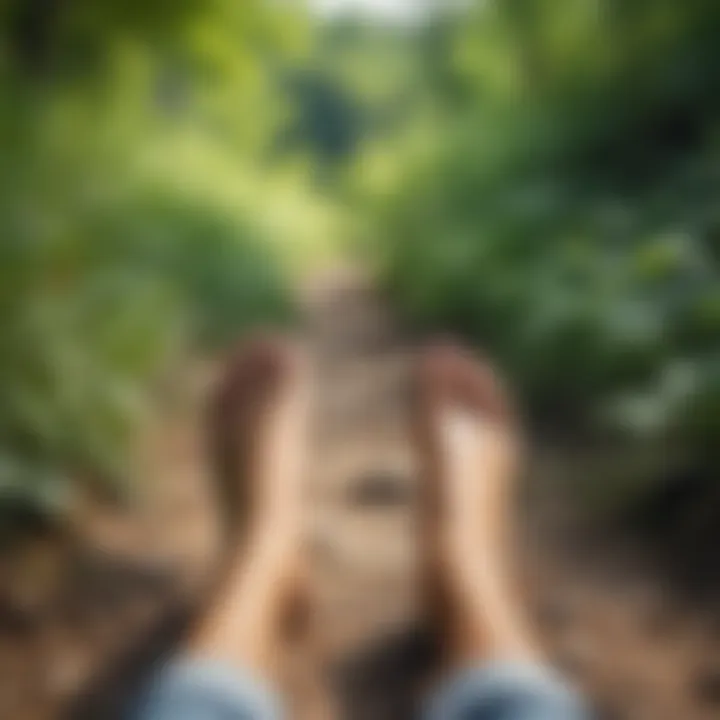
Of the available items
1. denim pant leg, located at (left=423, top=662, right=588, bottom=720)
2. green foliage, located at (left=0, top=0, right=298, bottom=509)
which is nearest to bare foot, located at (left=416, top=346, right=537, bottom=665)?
denim pant leg, located at (left=423, top=662, right=588, bottom=720)

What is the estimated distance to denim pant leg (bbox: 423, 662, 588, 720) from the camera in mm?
488

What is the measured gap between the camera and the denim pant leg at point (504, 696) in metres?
0.49

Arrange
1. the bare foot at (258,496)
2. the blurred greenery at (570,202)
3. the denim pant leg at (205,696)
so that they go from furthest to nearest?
the blurred greenery at (570,202) < the bare foot at (258,496) < the denim pant leg at (205,696)

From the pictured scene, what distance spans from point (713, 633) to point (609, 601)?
6 cm

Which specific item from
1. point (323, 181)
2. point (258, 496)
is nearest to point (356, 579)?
point (258, 496)

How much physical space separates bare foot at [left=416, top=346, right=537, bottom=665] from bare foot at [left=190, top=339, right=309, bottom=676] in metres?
0.09

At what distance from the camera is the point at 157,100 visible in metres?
0.81

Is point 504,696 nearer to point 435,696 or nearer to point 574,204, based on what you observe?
point 435,696

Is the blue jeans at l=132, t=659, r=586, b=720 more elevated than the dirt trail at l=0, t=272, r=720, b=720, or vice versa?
the dirt trail at l=0, t=272, r=720, b=720

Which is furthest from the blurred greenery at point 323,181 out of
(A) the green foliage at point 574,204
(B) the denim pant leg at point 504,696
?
(B) the denim pant leg at point 504,696

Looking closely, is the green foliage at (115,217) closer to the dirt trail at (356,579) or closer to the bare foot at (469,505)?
the dirt trail at (356,579)

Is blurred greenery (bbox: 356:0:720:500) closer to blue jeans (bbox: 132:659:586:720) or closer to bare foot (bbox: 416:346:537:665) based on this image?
bare foot (bbox: 416:346:537:665)

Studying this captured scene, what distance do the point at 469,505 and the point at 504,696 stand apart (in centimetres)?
20

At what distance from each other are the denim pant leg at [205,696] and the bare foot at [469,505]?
117 millimetres
